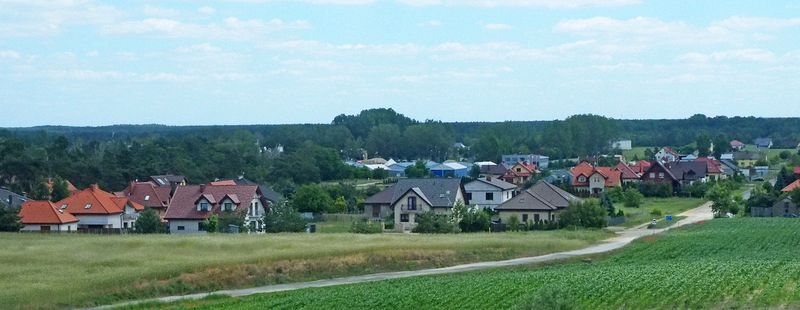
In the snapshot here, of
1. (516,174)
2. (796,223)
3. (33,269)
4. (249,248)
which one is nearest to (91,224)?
(249,248)

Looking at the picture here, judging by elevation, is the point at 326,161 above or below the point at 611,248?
above

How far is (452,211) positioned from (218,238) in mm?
19324

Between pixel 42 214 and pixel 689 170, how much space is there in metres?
73.2

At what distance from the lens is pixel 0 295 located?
34250 mm

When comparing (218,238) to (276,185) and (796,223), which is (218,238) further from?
(276,185)

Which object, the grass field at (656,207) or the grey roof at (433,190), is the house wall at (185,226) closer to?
the grey roof at (433,190)

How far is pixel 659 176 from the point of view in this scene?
108625mm

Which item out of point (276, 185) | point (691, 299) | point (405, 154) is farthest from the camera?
point (405, 154)

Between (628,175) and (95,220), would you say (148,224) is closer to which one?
(95,220)

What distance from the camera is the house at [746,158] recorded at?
152637mm

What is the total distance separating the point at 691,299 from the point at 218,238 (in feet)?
88.3

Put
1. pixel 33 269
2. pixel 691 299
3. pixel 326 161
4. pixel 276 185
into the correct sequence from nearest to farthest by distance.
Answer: pixel 691 299, pixel 33 269, pixel 276 185, pixel 326 161

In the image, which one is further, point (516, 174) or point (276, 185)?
point (516, 174)

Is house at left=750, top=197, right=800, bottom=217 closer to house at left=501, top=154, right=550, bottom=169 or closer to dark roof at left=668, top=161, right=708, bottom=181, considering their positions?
dark roof at left=668, top=161, right=708, bottom=181
